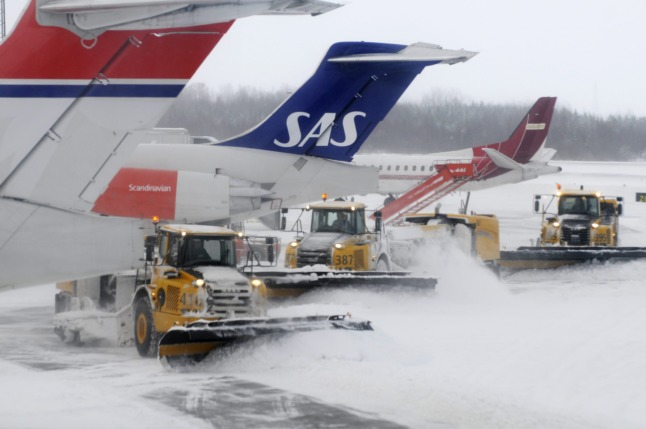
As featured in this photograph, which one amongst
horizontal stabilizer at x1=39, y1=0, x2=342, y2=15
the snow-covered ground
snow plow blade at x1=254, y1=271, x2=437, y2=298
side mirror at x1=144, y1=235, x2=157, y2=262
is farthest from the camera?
snow plow blade at x1=254, y1=271, x2=437, y2=298

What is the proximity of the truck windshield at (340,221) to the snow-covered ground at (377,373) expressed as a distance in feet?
7.99

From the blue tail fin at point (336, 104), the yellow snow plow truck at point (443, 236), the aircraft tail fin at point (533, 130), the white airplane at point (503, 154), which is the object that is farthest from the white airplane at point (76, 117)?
the aircraft tail fin at point (533, 130)

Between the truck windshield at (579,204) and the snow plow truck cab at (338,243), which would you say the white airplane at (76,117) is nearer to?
the snow plow truck cab at (338,243)

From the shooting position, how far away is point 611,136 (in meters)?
89.1

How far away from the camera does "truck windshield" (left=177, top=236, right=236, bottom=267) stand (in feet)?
49.9

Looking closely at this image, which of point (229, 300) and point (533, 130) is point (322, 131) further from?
point (533, 130)

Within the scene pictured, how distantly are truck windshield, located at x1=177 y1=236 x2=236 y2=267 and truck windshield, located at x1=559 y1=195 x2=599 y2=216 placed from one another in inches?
650

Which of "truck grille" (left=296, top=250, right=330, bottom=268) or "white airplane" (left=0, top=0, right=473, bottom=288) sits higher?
"white airplane" (left=0, top=0, right=473, bottom=288)

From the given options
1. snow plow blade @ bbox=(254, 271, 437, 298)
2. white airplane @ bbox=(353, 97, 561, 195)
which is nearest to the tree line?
white airplane @ bbox=(353, 97, 561, 195)

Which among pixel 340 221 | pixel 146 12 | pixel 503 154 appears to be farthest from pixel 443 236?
pixel 503 154

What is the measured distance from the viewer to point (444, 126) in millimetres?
70688

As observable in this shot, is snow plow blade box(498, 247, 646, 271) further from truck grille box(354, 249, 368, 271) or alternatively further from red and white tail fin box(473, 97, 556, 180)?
red and white tail fin box(473, 97, 556, 180)

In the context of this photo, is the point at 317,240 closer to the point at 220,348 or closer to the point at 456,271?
the point at 456,271

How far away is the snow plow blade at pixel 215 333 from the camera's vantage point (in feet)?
43.8
